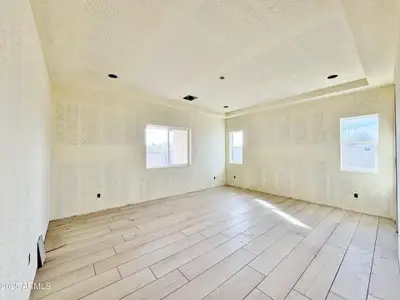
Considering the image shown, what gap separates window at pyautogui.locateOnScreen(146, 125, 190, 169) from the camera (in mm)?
4816

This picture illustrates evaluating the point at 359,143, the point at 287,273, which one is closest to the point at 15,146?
the point at 287,273

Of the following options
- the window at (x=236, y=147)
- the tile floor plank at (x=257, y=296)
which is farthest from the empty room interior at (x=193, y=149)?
the window at (x=236, y=147)

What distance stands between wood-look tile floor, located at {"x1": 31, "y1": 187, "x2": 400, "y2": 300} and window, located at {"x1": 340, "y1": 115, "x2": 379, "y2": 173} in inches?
40.0

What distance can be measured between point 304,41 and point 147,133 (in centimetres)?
376

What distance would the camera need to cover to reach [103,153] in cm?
397

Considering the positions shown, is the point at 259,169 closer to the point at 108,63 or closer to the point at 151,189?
the point at 151,189

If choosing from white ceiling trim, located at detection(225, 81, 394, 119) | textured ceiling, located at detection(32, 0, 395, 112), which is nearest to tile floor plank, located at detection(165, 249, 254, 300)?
textured ceiling, located at detection(32, 0, 395, 112)

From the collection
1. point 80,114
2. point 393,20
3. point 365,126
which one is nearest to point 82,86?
point 80,114

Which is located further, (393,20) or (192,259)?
(192,259)

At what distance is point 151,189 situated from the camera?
4.71 metres

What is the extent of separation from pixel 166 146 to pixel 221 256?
3.51 m

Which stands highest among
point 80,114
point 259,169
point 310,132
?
point 80,114

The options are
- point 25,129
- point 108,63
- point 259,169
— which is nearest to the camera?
point 25,129

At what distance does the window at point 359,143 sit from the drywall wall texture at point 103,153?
3941 millimetres
